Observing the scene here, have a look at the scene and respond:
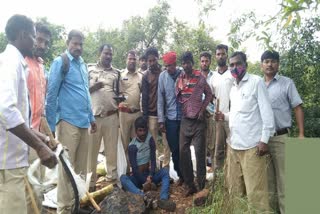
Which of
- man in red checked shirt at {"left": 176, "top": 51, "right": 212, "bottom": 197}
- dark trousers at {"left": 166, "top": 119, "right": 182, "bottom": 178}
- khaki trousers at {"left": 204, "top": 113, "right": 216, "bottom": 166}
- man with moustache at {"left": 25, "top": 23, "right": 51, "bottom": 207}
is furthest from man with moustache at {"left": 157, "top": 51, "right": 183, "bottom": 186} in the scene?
man with moustache at {"left": 25, "top": 23, "right": 51, "bottom": 207}

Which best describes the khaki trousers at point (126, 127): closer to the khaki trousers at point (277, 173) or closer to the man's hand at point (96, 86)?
the man's hand at point (96, 86)

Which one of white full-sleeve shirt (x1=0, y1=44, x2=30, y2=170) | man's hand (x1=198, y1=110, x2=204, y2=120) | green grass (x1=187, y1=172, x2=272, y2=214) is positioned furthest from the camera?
man's hand (x1=198, y1=110, x2=204, y2=120)

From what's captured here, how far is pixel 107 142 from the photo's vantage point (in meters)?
5.48

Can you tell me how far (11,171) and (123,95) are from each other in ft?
10.7

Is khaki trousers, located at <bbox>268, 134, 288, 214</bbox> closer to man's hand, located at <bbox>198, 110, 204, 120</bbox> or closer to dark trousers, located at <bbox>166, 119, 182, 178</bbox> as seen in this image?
man's hand, located at <bbox>198, 110, 204, 120</bbox>

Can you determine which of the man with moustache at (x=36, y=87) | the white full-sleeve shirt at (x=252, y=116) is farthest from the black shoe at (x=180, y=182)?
the man with moustache at (x=36, y=87)

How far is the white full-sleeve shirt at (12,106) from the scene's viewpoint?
2.38 metres

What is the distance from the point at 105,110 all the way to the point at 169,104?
0.97 metres

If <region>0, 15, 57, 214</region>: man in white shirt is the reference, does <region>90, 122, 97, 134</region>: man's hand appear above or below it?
below

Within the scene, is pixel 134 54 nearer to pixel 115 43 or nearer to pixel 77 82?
pixel 77 82

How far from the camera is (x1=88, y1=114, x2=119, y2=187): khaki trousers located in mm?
5375

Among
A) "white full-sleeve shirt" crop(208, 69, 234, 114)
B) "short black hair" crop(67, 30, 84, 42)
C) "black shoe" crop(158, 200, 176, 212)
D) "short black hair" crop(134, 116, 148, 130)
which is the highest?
"short black hair" crop(67, 30, 84, 42)

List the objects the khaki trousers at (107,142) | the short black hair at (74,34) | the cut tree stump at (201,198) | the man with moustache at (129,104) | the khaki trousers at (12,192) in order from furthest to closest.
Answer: the man with moustache at (129,104)
the khaki trousers at (107,142)
the cut tree stump at (201,198)
the short black hair at (74,34)
the khaki trousers at (12,192)

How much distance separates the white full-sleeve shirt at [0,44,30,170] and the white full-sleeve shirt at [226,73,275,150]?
2351 millimetres
